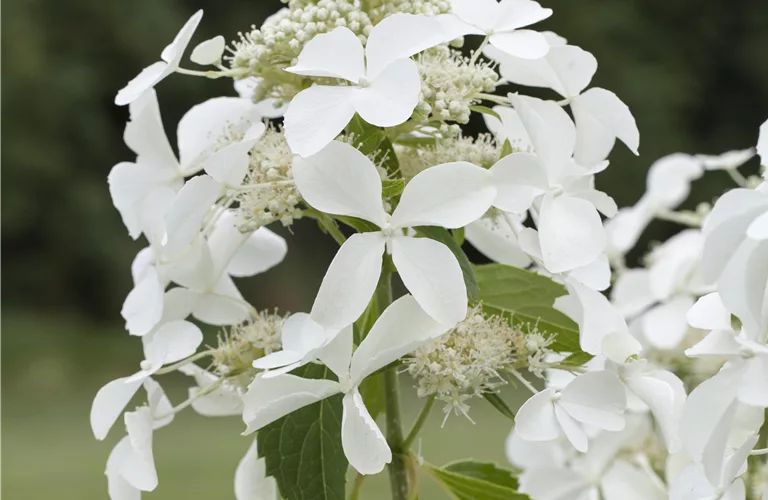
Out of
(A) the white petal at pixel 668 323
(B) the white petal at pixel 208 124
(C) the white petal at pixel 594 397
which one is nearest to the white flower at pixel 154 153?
(B) the white petal at pixel 208 124

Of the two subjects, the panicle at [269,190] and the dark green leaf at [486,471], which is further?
the dark green leaf at [486,471]

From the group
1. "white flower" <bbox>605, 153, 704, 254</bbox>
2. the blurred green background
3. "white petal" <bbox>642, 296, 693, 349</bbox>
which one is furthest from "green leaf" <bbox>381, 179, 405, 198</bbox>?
the blurred green background

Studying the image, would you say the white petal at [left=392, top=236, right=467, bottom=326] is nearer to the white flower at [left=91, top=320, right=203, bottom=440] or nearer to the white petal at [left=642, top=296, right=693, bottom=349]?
the white flower at [left=91, top=320, right=203, bottom=440]

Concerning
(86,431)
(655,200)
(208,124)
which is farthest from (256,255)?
(86,431)

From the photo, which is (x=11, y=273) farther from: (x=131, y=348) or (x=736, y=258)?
(x=736, y=258)

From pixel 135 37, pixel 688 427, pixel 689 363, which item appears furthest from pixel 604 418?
pixel 135 37

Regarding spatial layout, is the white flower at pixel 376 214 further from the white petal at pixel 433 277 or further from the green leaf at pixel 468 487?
the green leaf at pixel 468 487
